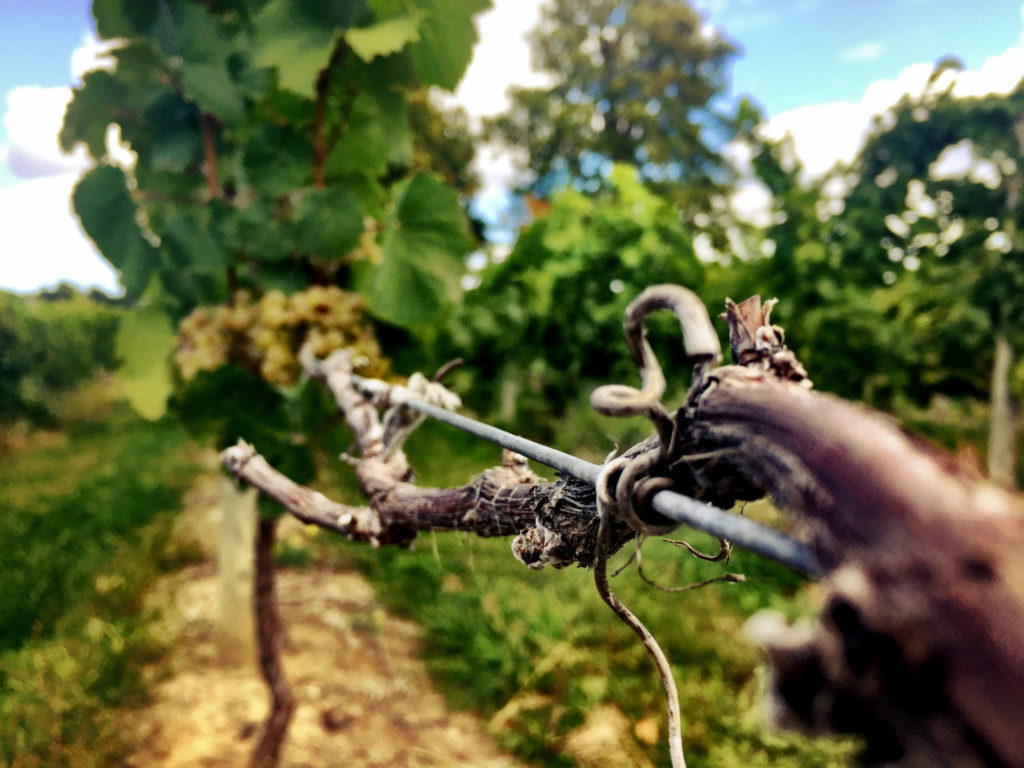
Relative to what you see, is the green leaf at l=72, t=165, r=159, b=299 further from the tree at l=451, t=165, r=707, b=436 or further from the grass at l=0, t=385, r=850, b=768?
the tree at l=451, t=165, r=707, b=436

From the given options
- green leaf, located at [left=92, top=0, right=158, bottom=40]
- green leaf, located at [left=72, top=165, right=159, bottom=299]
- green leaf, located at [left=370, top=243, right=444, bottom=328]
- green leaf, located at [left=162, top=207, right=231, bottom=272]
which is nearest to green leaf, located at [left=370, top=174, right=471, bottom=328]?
green leaf, located at [left=370, top=243, right=444, bottom=328]

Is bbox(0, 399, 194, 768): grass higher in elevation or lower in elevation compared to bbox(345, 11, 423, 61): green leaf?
lower

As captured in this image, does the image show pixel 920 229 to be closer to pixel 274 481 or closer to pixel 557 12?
pixel 274 481

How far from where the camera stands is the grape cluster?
3.81 feet

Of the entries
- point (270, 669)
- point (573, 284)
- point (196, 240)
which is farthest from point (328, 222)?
point (573, 284)

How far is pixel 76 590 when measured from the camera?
9.61 feet

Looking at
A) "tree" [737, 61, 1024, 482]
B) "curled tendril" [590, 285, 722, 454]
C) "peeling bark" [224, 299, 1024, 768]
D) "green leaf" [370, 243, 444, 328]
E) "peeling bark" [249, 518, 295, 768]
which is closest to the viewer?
"peeling bark" [224, 299, 1024, 768]

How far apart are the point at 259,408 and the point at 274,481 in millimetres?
537

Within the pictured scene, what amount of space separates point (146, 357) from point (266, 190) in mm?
519

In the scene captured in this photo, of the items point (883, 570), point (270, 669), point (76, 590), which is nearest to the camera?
point (883, 570)

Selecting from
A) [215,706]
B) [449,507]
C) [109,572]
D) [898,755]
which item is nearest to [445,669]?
[215,706]

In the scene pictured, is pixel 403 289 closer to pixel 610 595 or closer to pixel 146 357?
pixel 146 357

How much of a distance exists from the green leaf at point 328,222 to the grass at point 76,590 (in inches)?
52.5

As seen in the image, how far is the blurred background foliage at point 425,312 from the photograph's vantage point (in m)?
1.19
